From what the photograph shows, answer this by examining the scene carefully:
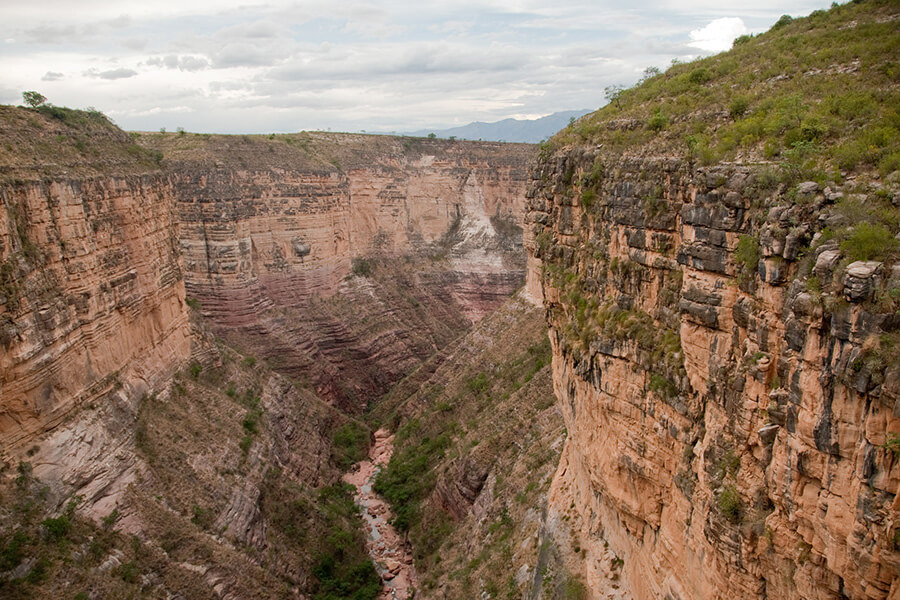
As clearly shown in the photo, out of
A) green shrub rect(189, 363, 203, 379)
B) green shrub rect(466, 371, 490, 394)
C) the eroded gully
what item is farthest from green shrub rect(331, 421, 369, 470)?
green shrub rect(189, 363, 203, 379)

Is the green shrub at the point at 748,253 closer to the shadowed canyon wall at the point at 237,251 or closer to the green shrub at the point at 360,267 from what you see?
the shadowed canyon wall at the point at 237,251

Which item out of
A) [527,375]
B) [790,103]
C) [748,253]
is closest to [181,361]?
[527,375]

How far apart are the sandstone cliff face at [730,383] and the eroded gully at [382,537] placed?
15643 millimetres

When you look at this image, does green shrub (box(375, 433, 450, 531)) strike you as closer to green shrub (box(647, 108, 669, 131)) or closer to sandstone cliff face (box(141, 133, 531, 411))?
sandstone cliff face (box(141, 133, 531, 411))

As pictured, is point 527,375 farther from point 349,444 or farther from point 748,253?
point 748,253

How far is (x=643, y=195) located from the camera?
501 inches

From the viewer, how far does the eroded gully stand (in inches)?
1188

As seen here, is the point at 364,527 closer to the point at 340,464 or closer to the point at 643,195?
the point at 340,464

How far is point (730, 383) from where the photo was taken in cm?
995

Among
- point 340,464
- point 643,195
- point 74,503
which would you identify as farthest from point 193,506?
point 643,195

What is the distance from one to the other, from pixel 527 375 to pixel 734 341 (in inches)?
994

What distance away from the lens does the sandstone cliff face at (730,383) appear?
7543mm

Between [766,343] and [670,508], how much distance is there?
196 inches

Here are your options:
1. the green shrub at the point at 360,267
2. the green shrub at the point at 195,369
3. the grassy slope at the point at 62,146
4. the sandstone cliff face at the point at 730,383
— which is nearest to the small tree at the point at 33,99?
the grassy slope at the point at 62,146
